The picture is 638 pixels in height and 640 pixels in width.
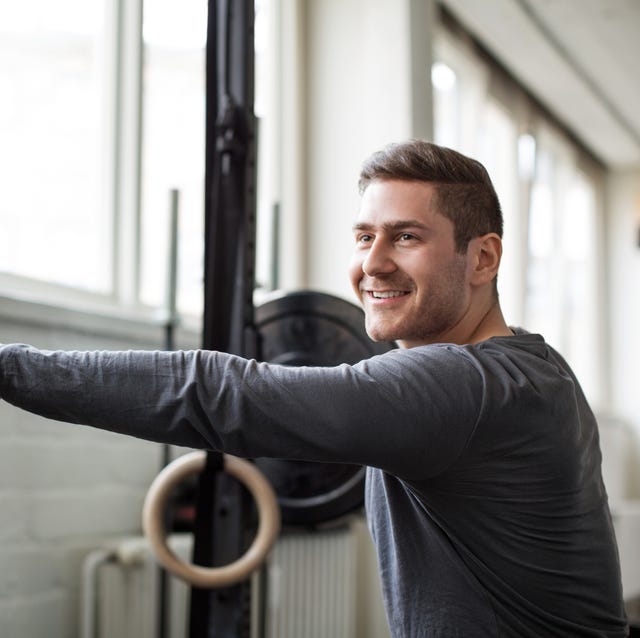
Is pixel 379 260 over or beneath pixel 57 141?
beneath

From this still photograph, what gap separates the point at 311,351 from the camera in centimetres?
215

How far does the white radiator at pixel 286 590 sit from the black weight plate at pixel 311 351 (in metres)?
0.44

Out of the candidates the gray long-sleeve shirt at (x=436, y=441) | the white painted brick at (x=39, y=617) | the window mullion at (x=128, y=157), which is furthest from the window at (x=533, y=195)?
the gray long-sleeve shirt at (x=436, y=441)

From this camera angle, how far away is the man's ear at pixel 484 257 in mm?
1239

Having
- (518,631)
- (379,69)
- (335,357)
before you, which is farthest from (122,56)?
(518,631)

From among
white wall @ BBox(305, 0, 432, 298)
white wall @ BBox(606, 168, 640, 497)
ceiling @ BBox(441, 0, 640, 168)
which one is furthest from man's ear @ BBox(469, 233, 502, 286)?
white wall @ BBox(606, 168, 640, 497)

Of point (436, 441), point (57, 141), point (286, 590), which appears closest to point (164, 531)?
point (436, 441)

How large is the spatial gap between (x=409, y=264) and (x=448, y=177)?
0.12 meters

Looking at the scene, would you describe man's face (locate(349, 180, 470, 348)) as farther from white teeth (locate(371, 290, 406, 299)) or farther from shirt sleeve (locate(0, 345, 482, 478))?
shirt sleeve (locate(0, 345, 482, 478))

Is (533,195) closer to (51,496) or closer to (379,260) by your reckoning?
(51,496)

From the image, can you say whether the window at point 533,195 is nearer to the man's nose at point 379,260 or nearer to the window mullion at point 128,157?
the window mullion at point 128,157

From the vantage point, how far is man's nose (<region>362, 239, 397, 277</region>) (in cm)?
119

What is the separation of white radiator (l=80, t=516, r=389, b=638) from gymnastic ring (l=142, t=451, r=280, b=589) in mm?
508

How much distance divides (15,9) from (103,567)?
1368mm
